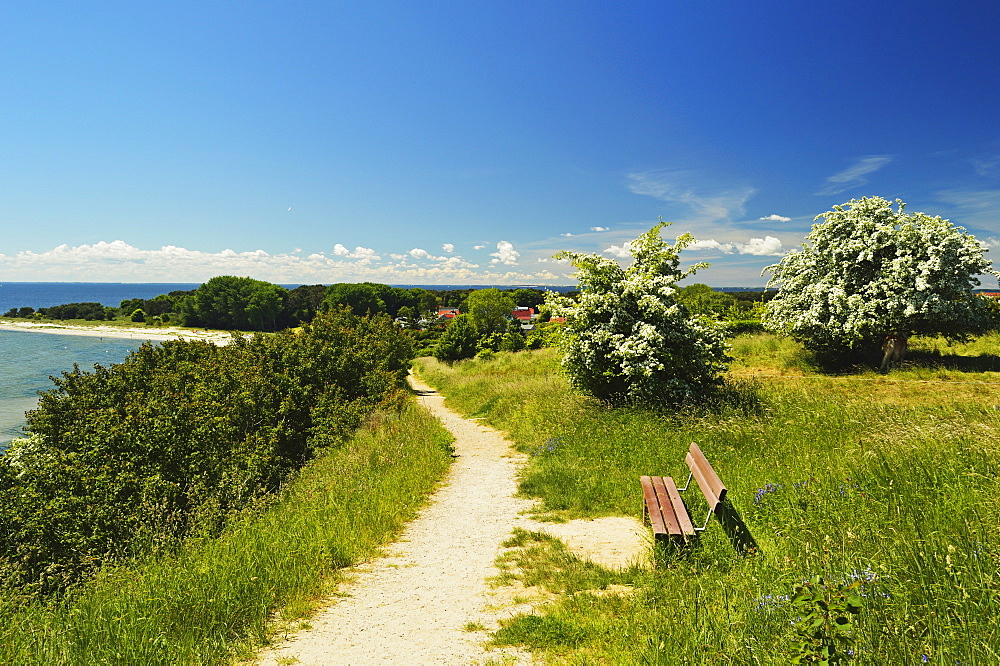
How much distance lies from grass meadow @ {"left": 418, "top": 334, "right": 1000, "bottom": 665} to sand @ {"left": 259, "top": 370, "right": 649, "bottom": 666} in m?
0.33

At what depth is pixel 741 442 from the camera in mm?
8484

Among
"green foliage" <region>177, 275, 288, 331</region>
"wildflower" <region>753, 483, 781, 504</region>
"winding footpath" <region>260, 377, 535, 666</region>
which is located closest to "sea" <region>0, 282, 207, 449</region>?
"green foliage" <region>177, 275, 288, 331</region>

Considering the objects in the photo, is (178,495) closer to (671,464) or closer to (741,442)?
(671,464)

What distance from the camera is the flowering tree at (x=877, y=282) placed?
14.6 m

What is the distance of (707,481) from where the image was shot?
18.1 ft

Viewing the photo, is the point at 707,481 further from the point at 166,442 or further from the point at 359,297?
the point at 359,297

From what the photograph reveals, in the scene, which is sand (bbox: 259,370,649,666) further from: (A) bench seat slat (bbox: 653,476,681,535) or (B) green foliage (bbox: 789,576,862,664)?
(B) green foliage (bbox: 789,576,862,664)

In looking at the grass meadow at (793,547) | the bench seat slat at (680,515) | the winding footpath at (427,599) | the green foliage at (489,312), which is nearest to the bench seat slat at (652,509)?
the bench seat slat at (680,515)

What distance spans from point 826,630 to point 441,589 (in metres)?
3.71

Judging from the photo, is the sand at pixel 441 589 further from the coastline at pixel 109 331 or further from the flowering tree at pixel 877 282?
the coastline at pixel 109 331

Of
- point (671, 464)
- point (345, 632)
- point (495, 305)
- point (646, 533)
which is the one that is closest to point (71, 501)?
point (345, 632)

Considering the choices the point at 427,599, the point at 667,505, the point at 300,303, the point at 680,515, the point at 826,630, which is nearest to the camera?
the point at 826,630

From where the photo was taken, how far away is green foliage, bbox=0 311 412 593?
871cm

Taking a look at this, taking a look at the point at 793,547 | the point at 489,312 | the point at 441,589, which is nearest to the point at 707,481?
the point at 793,547
